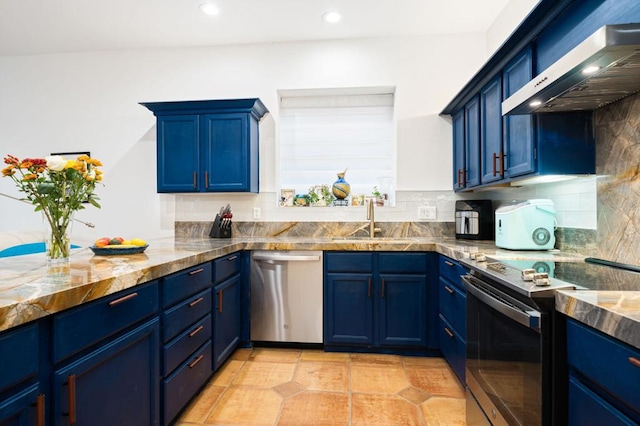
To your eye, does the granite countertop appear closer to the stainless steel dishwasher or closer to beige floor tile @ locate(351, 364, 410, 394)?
the stainless steel dishwasher

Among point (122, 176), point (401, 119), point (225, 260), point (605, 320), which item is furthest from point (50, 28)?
point (605, 320)

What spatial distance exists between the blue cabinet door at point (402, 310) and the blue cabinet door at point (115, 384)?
1.64m

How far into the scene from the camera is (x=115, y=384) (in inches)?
47.7

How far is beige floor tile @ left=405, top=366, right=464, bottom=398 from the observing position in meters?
2.09

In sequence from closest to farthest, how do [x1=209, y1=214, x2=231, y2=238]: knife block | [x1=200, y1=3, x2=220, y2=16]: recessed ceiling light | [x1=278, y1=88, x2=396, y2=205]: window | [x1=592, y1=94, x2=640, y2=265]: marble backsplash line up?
[x1=592, y1=94, x2=640, y2=265]: marble backsplash < [x1=200, y1=3, x2=220, y2=16]: recessed ceiling light < [x1=209, y1=214, x2=231, y2=238]: knife block < [x1=278, y1=88, x2=396, y2=205]: window

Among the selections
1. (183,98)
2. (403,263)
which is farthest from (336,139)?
(183,98)

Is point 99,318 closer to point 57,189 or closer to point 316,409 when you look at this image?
point 57,189

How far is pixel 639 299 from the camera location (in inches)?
35.5

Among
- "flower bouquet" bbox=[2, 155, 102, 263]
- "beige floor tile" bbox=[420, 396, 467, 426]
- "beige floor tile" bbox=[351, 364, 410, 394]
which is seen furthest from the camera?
"beige floor tile" bbox=[351, 364, 410, 394]

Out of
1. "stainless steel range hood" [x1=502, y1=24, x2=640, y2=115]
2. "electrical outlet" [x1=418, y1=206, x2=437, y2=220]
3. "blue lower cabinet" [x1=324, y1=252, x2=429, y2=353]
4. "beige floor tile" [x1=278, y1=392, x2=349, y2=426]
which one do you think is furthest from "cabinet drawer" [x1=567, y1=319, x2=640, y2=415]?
"electrical outlet" [x1=418, y1=206, x2=437, y2=220]

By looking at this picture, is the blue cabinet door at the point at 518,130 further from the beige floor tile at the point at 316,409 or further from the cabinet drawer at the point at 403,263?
the beige floor tile at the point at 316,409

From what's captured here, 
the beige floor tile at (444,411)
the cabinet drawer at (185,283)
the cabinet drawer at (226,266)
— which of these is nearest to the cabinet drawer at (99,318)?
the cabinet drawer at (185,283)

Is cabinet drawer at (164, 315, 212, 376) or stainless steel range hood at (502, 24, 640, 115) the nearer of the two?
stainless steel range hood at (502, 24, 640, 115)

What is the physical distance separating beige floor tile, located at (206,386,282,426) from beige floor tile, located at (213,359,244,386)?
101mm
